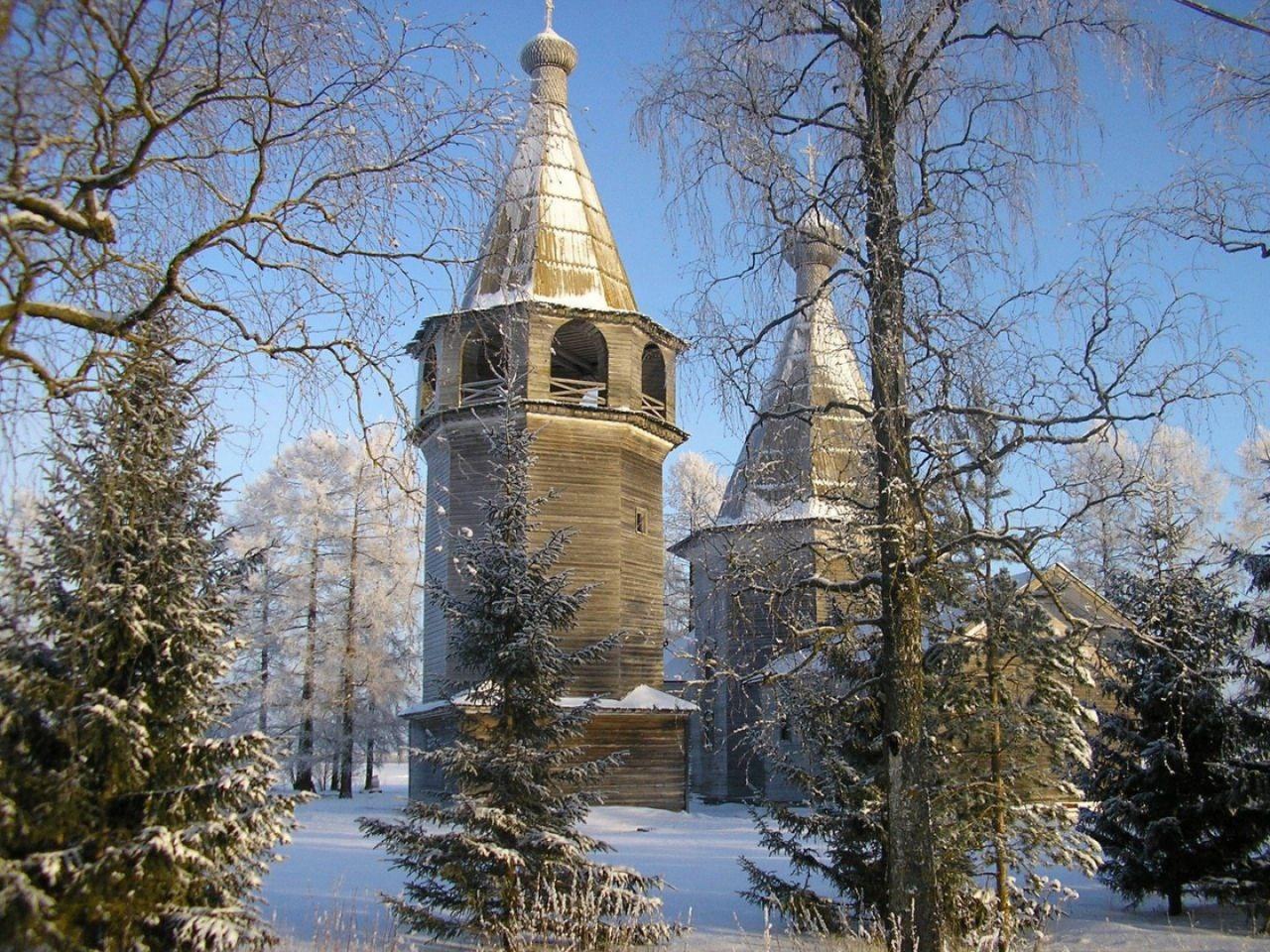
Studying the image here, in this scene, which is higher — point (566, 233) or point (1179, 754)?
point (566, 233)

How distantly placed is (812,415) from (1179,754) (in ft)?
26.0

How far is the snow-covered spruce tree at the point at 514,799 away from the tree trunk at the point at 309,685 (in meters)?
23.6

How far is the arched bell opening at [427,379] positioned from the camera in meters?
25.9

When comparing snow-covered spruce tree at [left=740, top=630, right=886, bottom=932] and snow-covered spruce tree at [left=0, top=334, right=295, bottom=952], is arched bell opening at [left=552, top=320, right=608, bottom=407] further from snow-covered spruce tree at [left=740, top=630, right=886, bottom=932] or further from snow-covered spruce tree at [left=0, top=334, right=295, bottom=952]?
snow-covered spruce tree at [left=0, top=334, right=295, bottom=952]

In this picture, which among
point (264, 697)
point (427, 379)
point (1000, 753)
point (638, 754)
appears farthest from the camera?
point (264, 697)

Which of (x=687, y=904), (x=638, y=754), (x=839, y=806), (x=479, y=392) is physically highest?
(x=479, y=392)

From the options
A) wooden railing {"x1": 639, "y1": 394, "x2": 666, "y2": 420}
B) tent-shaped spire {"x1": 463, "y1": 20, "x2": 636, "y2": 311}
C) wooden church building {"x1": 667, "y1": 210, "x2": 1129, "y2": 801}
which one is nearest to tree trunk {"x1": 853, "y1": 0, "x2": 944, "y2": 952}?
wooden church building {"x1": 667, "y1": 210, "x2": 1129, "y2": 801}

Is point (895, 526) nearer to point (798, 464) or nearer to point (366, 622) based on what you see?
point (798, 464)

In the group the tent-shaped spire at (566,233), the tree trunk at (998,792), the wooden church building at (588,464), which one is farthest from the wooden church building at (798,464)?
the tent-shaped spire at (566,233)

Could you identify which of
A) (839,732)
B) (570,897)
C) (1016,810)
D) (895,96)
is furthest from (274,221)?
(1016,810)

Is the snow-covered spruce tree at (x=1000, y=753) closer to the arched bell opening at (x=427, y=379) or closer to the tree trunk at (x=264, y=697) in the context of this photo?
the arched bell opening at (x=427, y=379)

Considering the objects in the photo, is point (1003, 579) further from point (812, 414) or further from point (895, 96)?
point (895, 96)

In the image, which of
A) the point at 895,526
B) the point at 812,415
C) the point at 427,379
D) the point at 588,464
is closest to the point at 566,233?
the point at 427,379

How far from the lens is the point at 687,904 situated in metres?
13.4
